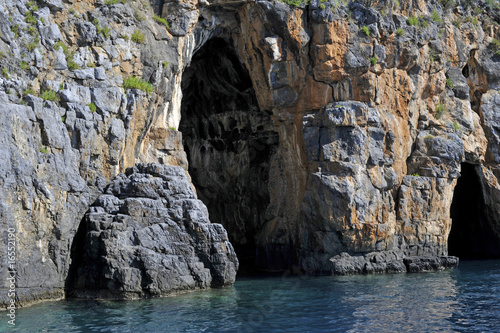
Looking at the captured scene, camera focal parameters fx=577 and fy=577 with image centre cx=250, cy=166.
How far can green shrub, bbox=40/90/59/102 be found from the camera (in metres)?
16.6

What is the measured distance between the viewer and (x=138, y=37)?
65.1ft

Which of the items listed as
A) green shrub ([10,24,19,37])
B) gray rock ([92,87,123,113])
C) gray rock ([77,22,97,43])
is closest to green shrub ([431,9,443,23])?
gray rock ([92,87,123,113])

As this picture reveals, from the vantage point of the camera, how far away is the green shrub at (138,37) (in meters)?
19.8

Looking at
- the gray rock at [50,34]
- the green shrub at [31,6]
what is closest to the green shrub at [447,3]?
the gray rock at [50,34]

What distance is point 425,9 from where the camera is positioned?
26141 mm

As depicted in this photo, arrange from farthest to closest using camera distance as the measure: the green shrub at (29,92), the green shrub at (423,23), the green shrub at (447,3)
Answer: the green shrub at (447,3) → the green shrub at (423,23) → the green shrub at (29,92)

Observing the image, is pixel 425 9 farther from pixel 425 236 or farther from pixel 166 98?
pixel 166 98

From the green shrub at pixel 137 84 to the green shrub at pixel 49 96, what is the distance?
2.69m

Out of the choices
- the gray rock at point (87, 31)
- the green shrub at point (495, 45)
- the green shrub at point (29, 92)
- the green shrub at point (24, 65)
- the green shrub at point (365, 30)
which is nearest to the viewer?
the green shrub at point (29, 92)

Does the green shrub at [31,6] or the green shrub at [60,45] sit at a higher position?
the green shrub at [31,6]

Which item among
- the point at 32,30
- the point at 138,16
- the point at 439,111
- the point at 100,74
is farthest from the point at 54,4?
the point at 439,111

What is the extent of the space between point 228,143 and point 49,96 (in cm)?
1329

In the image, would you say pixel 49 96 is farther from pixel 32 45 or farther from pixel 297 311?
pixel 297 311

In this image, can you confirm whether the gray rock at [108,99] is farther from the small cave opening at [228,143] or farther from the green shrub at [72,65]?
the small cave opening at [228,143]
